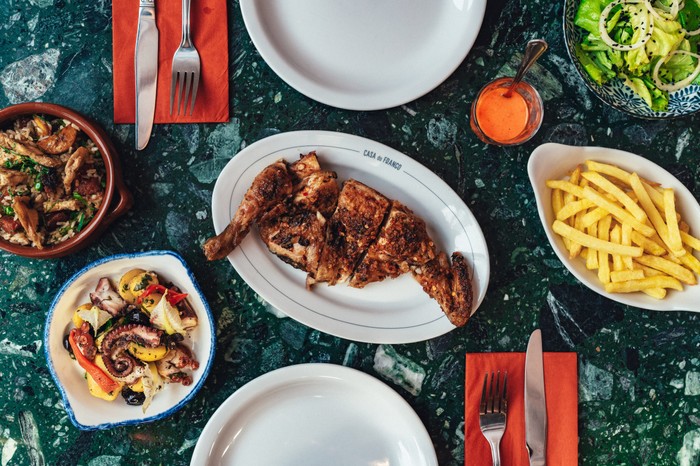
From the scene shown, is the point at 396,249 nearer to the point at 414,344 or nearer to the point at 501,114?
the point at 414,344

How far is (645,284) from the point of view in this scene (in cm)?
229

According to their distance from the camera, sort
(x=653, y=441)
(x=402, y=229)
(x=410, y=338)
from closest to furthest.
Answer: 1. (x=402, y=229)
2. (x=410, y=338)
3. (x=653, y=441)

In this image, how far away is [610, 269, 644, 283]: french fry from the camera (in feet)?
7.39

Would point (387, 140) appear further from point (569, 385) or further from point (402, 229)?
point (569, 385)

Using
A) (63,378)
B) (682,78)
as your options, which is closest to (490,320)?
(682,78)

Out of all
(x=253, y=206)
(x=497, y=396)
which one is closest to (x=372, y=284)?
(x=253, y=206)

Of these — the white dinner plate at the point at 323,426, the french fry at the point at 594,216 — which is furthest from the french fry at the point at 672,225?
the white dinner plate at the point at 323,426

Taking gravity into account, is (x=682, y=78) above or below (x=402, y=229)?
above

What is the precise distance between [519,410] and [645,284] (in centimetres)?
78

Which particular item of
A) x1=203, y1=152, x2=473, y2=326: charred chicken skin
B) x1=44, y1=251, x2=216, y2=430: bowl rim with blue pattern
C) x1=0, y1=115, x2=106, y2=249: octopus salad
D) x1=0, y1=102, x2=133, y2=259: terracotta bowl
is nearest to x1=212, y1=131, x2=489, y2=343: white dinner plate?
x1=203, y1=152, x2=473, y2=326: charred chicken skin

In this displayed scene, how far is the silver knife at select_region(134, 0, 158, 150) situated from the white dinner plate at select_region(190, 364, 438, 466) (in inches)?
49.3

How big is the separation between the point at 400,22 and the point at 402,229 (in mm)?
939

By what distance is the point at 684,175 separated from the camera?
252cm

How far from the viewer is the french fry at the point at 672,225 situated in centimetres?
222
